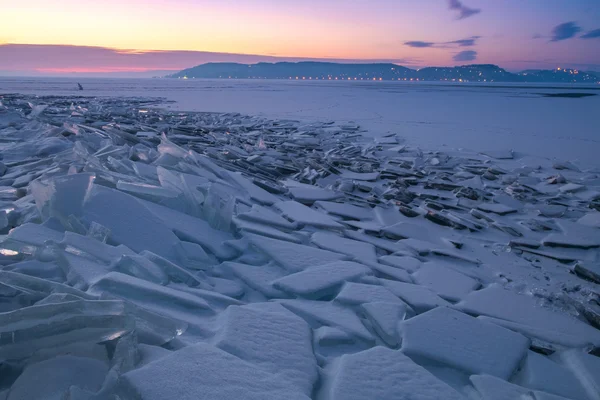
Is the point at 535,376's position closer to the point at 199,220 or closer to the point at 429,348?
the point at 429,348

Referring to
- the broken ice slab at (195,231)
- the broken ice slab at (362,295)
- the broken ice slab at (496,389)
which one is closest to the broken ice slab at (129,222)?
the broken ice slab at (195,231)

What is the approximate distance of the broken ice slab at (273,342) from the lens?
150 centimetres

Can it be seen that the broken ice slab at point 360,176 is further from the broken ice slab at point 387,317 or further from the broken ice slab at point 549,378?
the broken ice slab at point 549,378

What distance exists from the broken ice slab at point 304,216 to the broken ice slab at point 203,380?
6.72 ft

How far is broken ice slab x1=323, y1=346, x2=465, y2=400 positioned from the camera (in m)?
1.45

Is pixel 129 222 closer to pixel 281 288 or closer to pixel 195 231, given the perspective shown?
pixel 195 231

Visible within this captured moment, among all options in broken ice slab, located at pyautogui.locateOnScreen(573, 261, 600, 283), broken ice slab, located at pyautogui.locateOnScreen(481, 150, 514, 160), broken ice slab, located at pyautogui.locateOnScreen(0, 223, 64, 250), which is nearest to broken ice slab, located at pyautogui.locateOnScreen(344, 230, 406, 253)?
broken ice slab, located at pyautogui.locateOnScreen(573, 261, 600, 283)

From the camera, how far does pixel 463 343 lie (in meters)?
1.86

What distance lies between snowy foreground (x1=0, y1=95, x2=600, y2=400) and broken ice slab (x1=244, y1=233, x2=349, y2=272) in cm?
2

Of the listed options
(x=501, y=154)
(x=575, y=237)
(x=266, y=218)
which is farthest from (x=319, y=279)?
(x=501, y=154)

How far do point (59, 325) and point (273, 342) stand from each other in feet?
2.55

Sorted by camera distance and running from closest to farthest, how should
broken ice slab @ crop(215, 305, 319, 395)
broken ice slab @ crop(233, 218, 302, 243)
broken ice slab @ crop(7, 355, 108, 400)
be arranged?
broken ice slab @ crop(7, 355, 108, 400) < broken ice slab @ crop(215, 305, 319, 395) < broken ice slab @ crop(233, 218, 302, 243)

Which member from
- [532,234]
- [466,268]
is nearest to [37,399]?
[466,268]

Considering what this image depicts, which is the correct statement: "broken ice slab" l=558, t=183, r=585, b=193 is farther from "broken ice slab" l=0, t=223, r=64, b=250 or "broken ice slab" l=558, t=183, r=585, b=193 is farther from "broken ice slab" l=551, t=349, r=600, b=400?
"broken ice slab" l=0, t=223, r=64, b=250
